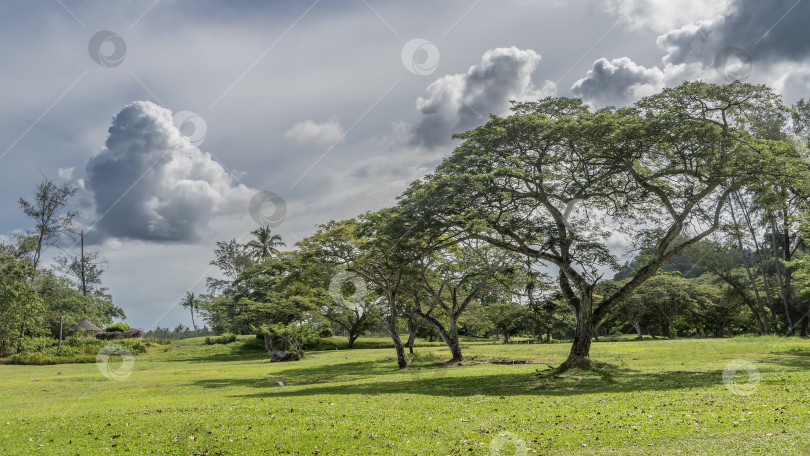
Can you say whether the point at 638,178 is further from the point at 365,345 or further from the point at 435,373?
the point at 365,345

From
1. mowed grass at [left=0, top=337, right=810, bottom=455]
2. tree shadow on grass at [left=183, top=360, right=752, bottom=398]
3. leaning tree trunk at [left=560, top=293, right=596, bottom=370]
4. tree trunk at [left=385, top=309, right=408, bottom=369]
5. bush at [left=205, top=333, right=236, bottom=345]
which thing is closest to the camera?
mowed grass at [left=0, top=337, right=810, bottom=455]

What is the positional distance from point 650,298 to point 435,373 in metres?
51.1

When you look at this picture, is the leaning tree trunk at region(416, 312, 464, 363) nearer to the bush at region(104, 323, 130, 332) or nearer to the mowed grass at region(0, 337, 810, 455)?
the mowed grass at region(0, 337, 810, 455)

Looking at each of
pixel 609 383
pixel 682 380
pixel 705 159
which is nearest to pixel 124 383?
pixel 609 383

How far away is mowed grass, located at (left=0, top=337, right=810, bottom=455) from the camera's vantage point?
9.41 meters

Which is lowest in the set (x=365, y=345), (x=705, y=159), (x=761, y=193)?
(x=365, y=345)

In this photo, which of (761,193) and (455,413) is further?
(761,193)

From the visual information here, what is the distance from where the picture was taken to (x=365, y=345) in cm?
6191

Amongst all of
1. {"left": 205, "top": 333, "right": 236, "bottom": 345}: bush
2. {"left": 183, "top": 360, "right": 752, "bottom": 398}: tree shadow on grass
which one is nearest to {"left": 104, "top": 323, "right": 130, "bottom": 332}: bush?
{"left": 205, "top": 333, "right": 236, "bottom": 345}: bush

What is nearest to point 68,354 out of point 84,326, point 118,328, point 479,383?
point 84,326

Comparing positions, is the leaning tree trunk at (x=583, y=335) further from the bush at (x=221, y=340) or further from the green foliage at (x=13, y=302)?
the bush at (x=221, y=340)

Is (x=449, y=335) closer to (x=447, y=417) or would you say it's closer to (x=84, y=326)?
(x=447, y=417)

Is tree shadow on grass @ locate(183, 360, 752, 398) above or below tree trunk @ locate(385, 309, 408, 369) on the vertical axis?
below

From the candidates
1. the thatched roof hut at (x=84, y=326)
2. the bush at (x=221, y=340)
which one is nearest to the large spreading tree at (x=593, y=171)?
the bush at (x=221, y=340)
